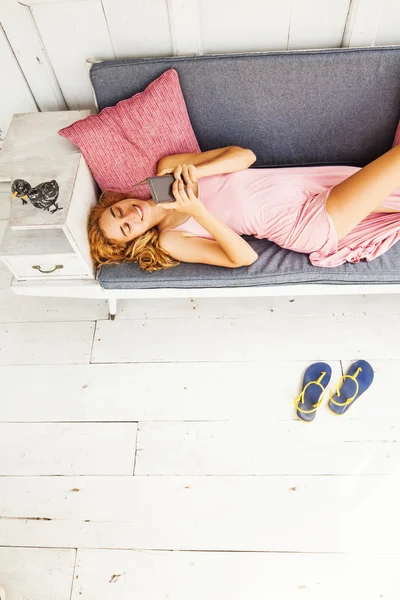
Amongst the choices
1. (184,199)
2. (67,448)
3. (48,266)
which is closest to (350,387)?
(184,199)

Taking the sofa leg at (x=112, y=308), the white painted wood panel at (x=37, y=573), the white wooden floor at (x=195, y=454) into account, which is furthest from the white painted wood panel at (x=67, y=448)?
the sofa leg at (x=112, y=308)

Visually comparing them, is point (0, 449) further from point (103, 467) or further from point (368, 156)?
point (368, 156)

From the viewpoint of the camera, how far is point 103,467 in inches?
64.6

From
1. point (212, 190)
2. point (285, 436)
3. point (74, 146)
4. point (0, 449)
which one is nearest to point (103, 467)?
point (0, 449)

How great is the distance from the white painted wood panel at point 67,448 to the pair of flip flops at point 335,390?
2.19ft

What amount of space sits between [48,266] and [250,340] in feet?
2.81

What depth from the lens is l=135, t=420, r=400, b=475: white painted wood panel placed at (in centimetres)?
158

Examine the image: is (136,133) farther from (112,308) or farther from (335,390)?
(335,390)

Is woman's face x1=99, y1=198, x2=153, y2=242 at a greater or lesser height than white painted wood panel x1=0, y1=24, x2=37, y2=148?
lesser

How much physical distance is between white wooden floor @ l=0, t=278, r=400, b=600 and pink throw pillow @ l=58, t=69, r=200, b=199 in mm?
613

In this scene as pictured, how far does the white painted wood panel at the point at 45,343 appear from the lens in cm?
189

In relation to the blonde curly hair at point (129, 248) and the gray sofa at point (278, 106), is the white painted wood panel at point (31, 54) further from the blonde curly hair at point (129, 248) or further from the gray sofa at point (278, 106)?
the blonde curly hair at point (129, 248)

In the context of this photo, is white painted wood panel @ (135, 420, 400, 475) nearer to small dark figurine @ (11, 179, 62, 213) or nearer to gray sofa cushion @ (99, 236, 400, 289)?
gray sofa cushion @ (99, 236, 400, 289)

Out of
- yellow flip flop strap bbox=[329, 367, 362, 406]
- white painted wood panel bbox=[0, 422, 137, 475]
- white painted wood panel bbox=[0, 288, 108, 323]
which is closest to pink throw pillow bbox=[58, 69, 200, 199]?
white painted wood panel bbox=[0, 288, 108, 323]
